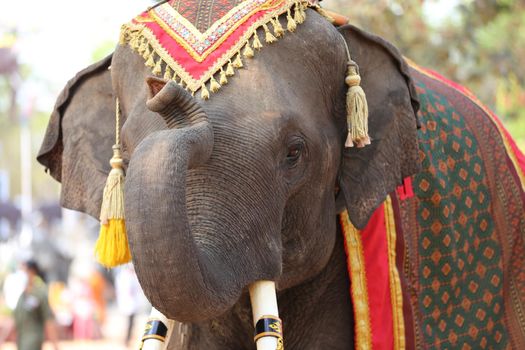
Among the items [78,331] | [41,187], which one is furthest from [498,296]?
[41,187]

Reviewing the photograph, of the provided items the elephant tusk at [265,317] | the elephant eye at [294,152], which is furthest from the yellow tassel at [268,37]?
the elephant tusk at [265,317]

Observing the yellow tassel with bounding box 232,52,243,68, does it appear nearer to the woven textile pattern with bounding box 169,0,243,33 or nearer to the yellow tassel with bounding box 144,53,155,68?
the woven textile pattern with bounding box 169,0,243,33

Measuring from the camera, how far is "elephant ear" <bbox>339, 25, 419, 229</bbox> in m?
4.03

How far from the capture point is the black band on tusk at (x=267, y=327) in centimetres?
334

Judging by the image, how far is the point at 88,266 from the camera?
751 inches

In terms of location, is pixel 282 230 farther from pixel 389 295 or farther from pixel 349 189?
pixel 389 295

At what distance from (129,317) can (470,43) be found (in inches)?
228

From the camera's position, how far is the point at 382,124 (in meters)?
4.09

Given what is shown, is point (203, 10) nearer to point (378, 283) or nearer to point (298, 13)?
point (298, 13)

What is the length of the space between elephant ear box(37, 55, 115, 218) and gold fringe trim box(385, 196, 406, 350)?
3.37 ft

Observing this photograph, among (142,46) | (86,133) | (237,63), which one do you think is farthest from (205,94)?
(86,133)

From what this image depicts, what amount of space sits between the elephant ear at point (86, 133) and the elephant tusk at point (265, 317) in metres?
1.05

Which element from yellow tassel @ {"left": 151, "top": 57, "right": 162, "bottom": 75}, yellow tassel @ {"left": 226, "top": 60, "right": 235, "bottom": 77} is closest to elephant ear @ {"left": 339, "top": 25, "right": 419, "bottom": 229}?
yellow tassel @ {"left": 226, "top": 60, "right": 235, "bottom": 77}

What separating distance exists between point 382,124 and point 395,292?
0.59 m
